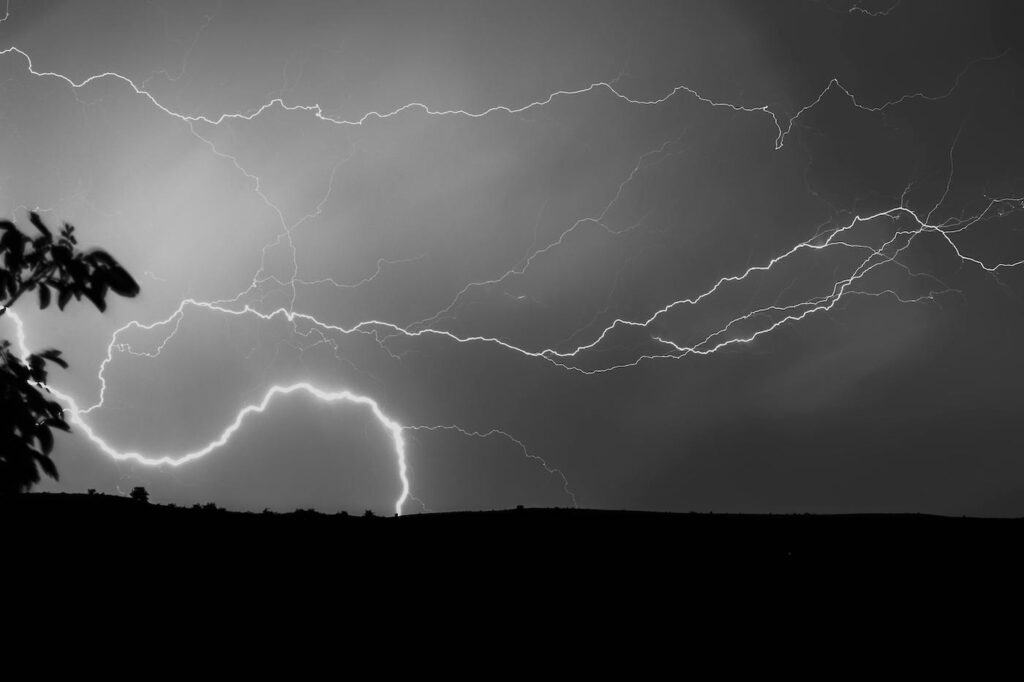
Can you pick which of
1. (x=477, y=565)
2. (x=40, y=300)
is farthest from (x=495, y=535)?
(x=40, y=300)

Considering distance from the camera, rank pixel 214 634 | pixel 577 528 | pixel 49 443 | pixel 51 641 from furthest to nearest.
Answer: pixel 577 528, pixel 49 443, pixel 214 634, pixel 51 641

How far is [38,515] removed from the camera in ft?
7.81

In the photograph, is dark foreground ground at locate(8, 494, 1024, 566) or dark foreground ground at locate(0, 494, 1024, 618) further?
dark foreground ground at locate(8, 494, 1024, 566)

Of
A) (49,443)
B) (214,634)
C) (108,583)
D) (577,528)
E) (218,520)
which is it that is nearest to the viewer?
(214,634)

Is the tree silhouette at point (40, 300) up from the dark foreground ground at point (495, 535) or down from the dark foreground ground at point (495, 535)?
up

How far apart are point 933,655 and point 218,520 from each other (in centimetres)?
254

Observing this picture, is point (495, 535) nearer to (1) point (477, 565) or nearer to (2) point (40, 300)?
(1) point (477, 565)

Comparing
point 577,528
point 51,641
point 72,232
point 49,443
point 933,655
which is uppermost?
point 72,232

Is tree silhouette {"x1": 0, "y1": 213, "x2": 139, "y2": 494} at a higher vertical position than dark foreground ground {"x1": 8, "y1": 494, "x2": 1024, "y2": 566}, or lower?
higher

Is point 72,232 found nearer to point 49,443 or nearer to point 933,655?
point 49,443

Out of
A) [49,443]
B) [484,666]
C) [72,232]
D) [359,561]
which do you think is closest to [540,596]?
[484,666]

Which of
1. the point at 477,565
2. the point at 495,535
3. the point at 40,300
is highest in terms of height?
the point at 40,300

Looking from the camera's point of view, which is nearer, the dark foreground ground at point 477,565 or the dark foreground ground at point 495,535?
the dark foreground ground at point 477,565

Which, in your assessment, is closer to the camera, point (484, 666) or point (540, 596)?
point (484, 666)
